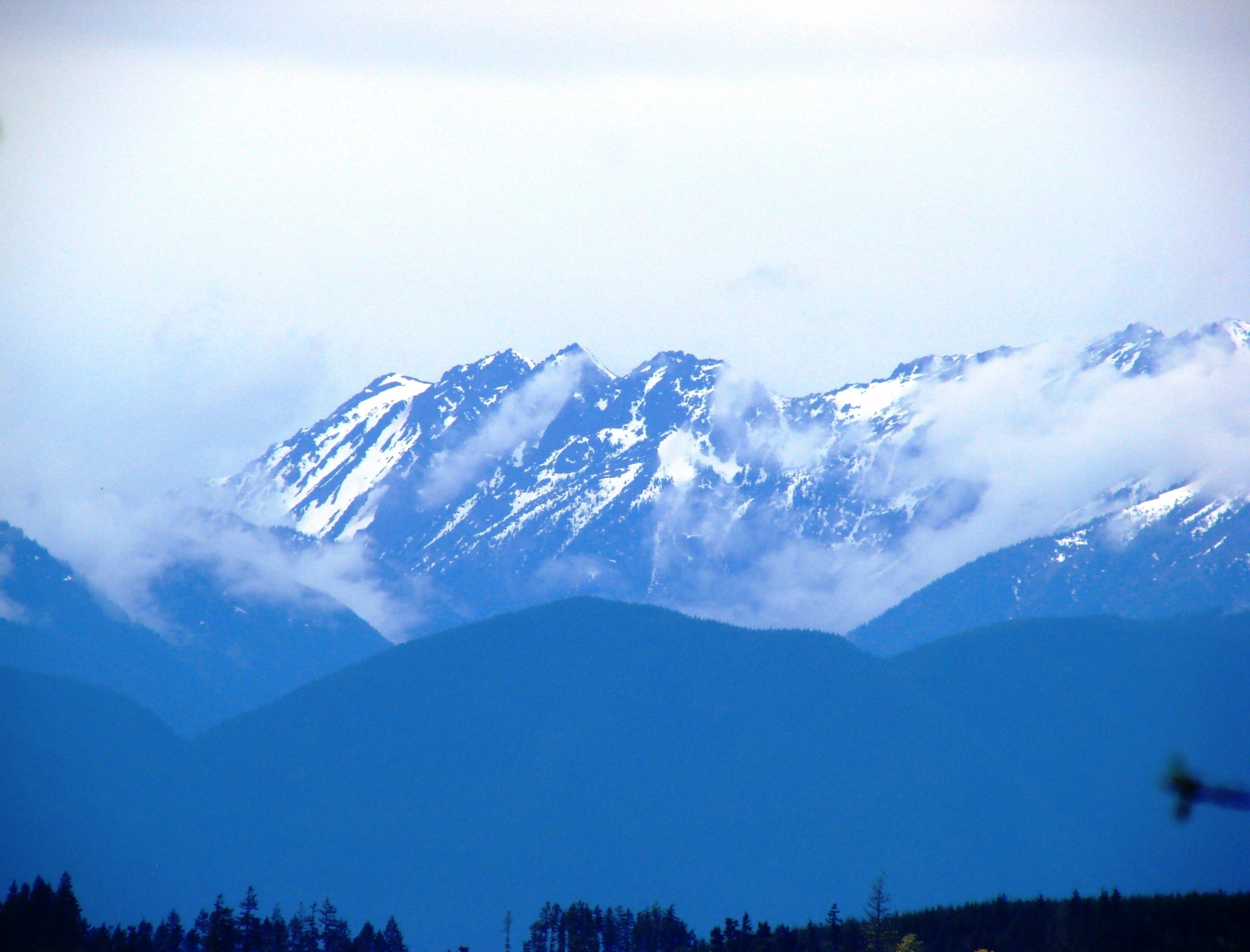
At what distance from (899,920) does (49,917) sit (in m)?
66.0

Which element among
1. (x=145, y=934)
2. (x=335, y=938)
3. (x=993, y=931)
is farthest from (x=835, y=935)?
(x=145, y=934)

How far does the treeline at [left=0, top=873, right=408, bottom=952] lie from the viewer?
105 meters

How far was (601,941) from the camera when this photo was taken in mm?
151875

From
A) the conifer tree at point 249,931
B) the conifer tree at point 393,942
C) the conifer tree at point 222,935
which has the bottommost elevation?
the conifer tree at point 222,935

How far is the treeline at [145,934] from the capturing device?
105 m

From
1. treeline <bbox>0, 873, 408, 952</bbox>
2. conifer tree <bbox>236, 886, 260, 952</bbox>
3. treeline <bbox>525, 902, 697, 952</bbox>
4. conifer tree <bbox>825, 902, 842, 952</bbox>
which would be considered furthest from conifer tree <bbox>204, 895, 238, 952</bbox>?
conifer tree <bbox>825, 902, 842, 952</bbox>

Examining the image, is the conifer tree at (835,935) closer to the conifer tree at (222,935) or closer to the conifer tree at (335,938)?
the conifer tree at (335,938)

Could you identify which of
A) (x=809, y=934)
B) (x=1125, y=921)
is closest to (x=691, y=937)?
(x=809, y=934)

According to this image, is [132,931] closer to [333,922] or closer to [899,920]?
[333,922]

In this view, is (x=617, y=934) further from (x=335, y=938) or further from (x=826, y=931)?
(x=335, y=938)

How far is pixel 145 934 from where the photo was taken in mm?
128500

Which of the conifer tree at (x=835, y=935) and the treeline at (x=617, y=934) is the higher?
the treeline at (x=617, y=934)

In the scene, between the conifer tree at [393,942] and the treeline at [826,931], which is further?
the conifer tree at [393,942]

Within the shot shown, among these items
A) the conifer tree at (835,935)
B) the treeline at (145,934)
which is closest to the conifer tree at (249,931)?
the treeline at (145,934)
